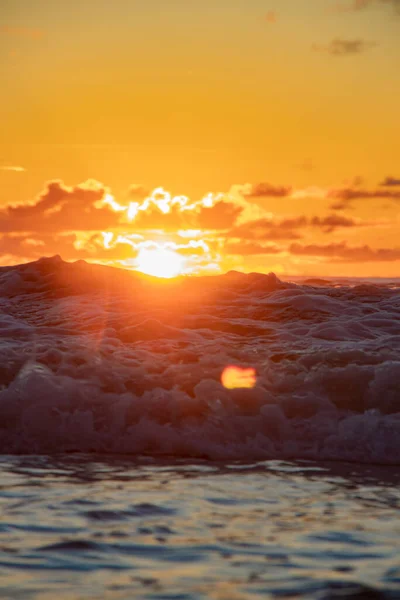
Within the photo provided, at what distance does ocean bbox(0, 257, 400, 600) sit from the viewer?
4.43 meters

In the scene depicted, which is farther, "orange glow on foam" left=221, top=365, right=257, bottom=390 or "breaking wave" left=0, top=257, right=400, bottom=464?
"orange glow on foam" left=221, top=365, right=257, bottom=390

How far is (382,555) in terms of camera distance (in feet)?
15.4

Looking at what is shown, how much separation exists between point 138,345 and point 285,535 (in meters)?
6.32

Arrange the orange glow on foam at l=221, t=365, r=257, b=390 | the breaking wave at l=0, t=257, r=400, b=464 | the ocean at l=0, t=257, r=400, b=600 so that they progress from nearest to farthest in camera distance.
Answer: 1. the ocean at l=0, t=257, r=400, b=600
2. the breaking wave at l=0, t=257, r=400, b=464
3. the orange glow on foam at l=221, t=365, r=257, b=390

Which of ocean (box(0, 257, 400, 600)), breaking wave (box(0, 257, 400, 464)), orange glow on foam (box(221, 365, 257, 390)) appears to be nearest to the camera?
ocean (box(0, 257, 400, 600))

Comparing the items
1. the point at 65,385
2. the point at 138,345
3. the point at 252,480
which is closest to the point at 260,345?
the point at 138,345

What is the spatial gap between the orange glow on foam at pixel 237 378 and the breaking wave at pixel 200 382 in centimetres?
10

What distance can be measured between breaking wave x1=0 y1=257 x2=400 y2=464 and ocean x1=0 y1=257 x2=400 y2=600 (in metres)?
0.03

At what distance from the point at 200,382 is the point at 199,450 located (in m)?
1.53

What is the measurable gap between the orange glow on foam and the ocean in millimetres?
50

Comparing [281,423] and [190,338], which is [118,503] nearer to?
[281,423]

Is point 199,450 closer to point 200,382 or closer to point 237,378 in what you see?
point 200,382

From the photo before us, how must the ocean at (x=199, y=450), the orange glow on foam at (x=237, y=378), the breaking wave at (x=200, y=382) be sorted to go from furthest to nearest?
the orange glow on foam at (x=237, y=378), the breaking wave at (x=200, y=382), the ocean at (x=199, y=450)

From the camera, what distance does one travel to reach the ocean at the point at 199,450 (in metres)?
4.43
